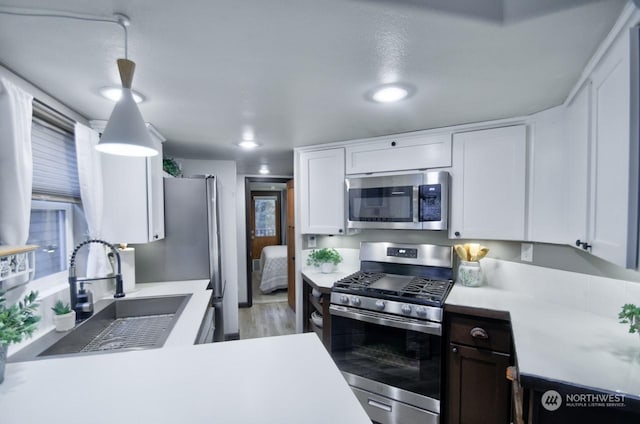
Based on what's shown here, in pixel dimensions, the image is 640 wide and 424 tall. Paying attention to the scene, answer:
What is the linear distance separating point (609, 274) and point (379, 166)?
5.16 ft

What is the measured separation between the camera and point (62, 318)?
136 centimetres

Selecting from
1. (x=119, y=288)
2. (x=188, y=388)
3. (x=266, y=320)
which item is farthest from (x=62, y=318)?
(x=266, y=320)

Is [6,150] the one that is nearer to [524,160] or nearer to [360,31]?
[360,31]

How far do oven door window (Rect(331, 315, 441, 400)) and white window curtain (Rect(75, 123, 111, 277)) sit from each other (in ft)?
5.42

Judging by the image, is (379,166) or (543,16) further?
(379,166)

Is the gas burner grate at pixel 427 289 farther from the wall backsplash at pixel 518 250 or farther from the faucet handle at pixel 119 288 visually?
the faucet handle at pixel 119 288

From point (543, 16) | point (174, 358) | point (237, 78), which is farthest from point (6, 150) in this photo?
point (543, 16)

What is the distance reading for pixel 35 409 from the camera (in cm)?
73

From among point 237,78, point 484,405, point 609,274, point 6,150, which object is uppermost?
point 237,78

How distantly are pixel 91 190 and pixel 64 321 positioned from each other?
799 millimetres

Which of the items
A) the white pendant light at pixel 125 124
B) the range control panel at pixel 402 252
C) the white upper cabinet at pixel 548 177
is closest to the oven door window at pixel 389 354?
the range control panel at pixel 402 252

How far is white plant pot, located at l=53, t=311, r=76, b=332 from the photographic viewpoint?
4.45 ft

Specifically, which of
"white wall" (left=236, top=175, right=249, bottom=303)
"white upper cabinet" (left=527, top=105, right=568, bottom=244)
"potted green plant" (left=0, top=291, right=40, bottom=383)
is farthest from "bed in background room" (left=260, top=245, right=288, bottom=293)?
"potted green plant" (left=0, top=291, right=40, bottom=383)

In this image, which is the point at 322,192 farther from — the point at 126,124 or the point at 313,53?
the point at 126,124
